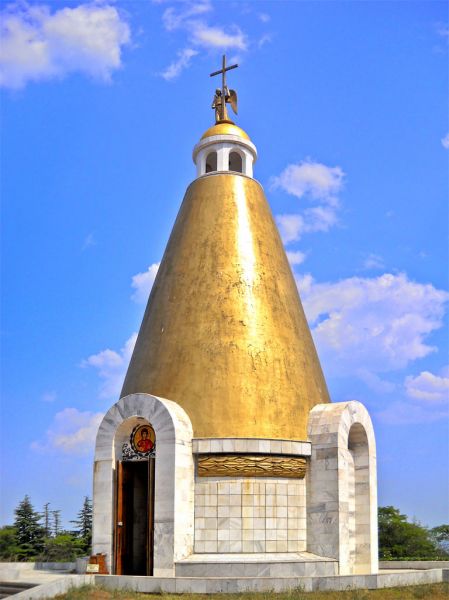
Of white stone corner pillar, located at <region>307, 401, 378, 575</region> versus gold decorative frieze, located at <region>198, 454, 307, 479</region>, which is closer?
gold decorative frieze, located at <region>198, 454, 307, 479</region>

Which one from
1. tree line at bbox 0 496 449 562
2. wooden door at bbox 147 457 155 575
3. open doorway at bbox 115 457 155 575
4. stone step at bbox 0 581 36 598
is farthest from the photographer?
tree line at bbox 0 496 449 562

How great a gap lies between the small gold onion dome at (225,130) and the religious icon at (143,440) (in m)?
8.92

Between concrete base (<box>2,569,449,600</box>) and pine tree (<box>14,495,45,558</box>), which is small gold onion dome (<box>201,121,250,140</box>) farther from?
pine tree (<box>14,495,45,558</box>)

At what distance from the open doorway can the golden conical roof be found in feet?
6.22

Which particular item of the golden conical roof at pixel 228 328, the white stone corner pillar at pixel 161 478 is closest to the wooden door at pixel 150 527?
the white stone corner pillar at pixel 161 478

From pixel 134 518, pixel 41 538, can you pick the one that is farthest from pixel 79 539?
pixel 134 518

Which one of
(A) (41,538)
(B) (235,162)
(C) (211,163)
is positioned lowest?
(A) (41,538)

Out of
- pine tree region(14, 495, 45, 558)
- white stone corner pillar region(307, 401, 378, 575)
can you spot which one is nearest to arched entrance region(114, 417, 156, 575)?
white stone corner pillar region(307, 401, 378, 575)

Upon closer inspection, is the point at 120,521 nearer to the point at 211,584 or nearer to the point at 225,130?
the point at 211,584

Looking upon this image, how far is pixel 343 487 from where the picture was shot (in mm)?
17656

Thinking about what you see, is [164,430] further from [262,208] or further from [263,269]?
[262,208]

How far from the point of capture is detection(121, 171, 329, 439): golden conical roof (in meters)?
17.9

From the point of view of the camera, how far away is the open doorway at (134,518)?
17.0 metres

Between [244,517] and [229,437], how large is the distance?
1.80 metres
